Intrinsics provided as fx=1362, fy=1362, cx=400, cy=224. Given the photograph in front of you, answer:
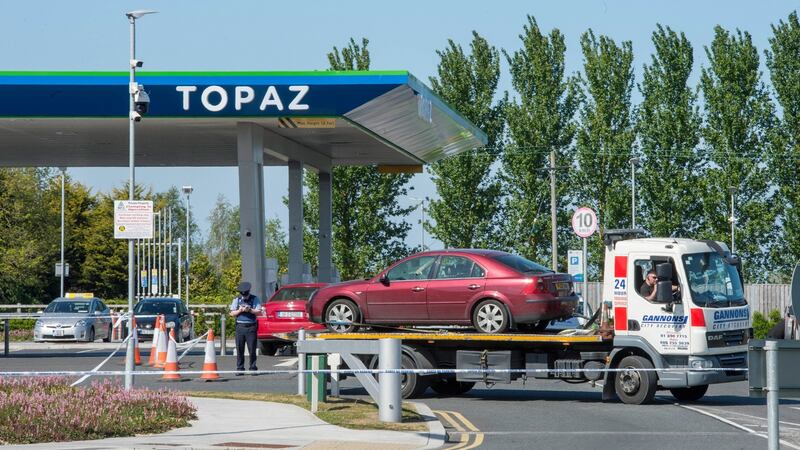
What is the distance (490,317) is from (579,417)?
2802 mm

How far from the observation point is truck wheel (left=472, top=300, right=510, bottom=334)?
816 inches

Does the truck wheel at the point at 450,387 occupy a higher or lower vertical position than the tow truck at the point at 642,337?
lower

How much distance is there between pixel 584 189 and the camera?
5997 cm

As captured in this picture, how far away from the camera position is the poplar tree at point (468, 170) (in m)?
59.9

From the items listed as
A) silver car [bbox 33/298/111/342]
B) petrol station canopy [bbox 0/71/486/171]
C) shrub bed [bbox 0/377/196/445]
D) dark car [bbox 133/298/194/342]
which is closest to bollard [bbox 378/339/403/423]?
shrub bed [bbox 0/377/196/445]

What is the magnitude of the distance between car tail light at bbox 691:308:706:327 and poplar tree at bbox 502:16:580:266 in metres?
39.4

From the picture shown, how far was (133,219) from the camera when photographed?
76.3 ft

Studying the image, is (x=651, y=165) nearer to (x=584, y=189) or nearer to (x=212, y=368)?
(x=584, y=189)

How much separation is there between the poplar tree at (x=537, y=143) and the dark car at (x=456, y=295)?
3805 cm

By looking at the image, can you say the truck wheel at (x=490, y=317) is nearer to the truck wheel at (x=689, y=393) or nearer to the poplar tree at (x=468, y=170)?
the truck wheel at (x=689, y=393)

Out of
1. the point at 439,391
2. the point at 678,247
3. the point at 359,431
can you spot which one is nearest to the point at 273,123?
the point at 439,391

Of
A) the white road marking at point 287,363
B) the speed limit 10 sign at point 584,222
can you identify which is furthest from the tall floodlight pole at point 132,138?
the speed limit 10 sign at point 584,222

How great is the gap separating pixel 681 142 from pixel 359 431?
45.5 meters

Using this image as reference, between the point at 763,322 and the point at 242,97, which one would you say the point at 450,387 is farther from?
the point at 763,322
